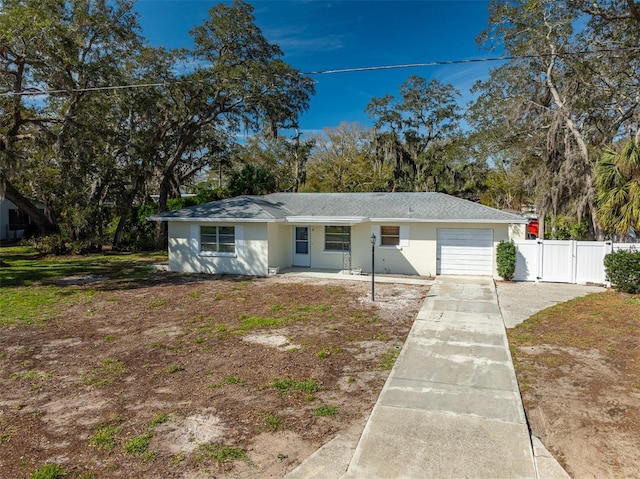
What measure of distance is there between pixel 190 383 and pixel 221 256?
32.6 ft

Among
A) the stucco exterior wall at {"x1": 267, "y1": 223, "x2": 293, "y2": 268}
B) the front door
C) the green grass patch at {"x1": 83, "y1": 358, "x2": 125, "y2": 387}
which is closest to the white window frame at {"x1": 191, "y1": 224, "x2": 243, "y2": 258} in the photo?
the stucco exterior wall at {"x1": 267, "y1": 223, "x2": 293, "y2": 268}

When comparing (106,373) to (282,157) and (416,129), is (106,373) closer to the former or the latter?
(416,129)

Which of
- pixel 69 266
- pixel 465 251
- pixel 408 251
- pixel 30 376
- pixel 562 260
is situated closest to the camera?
pixel 30 376

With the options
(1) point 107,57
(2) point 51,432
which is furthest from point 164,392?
(1) point 107,57

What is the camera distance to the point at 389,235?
15.1 metres

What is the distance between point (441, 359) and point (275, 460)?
137 inches

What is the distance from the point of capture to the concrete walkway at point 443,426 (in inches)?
140

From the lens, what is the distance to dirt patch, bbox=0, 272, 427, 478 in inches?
149

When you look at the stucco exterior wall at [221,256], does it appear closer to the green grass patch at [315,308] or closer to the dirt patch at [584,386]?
the green grass patch at [315,308]

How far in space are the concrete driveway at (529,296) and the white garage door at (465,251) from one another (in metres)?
1.24

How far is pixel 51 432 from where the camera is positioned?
13.7 ft

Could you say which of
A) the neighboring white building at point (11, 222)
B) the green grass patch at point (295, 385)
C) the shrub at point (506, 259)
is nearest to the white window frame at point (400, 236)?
the shrub at point (506, 259)

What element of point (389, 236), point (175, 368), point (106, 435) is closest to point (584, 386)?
point (175, 368)

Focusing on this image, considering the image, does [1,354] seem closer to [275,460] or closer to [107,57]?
[275,460]
